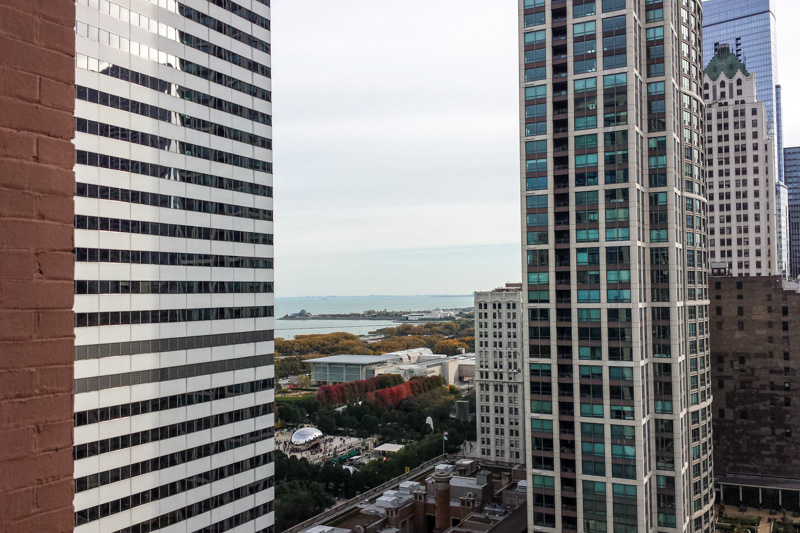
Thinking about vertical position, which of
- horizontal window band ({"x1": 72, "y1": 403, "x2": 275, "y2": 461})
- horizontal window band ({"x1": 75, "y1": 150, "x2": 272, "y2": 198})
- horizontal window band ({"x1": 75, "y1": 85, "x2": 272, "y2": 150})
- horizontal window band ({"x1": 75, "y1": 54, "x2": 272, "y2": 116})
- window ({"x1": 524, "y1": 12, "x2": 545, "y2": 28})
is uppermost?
window ({"x1": 524, "y1": 12, "x2": 545, "y2": 28})

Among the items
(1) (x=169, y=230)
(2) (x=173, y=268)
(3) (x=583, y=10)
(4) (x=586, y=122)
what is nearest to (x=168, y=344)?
(2) (x=173, y=268)

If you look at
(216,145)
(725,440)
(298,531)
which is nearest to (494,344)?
(725,440)

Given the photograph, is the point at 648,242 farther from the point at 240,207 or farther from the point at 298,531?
the point at 298,531

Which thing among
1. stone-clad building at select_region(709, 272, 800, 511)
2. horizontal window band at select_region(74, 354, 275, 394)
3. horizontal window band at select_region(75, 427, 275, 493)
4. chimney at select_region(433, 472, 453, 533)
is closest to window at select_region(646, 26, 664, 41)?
stone-clad building at select_region(709, 272, 800, 511)

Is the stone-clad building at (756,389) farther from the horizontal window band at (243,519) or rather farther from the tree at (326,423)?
the tree at (326,423)

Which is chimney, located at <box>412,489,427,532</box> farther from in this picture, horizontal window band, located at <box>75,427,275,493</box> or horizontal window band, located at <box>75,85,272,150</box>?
horizontal window band, located at <box>75,85,272,150</box>
